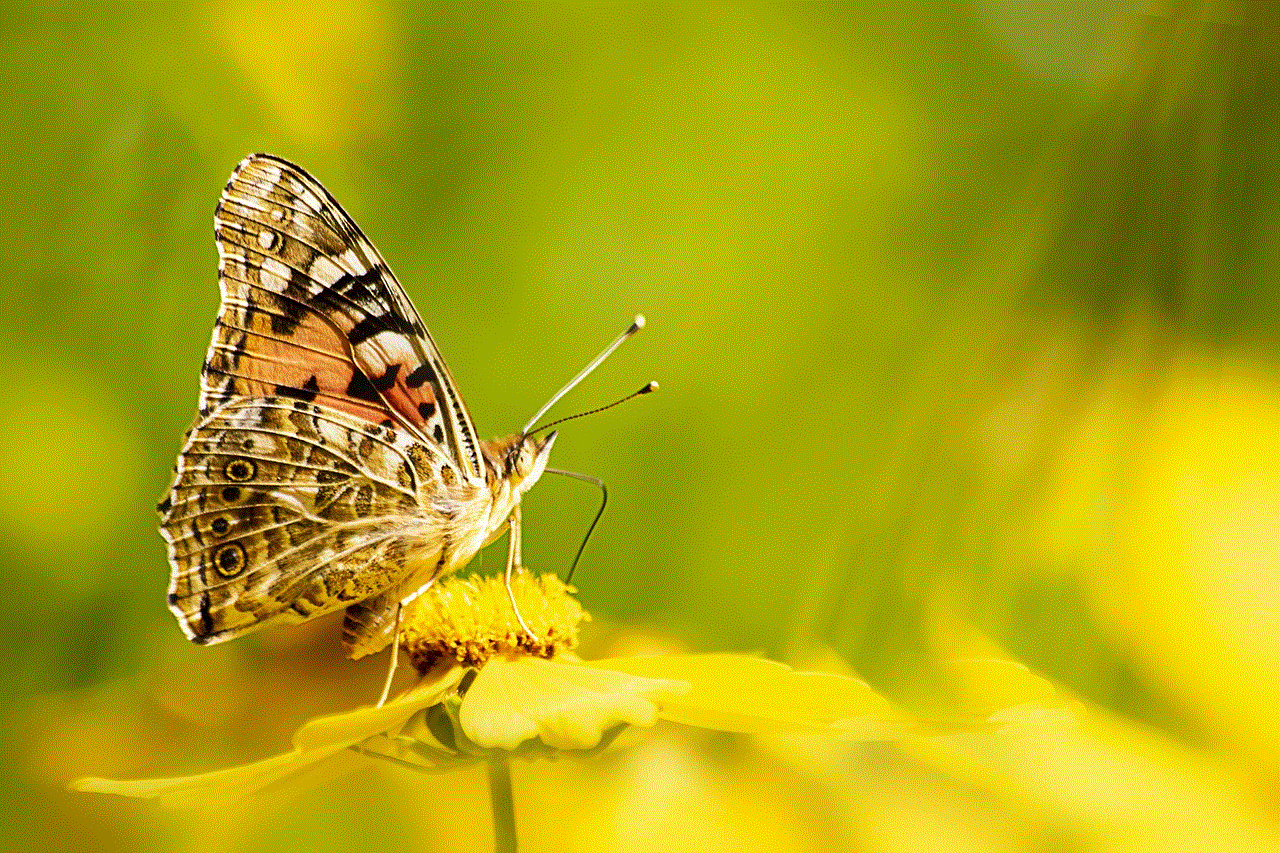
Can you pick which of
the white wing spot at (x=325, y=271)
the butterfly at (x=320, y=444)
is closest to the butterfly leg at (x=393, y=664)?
the butterfly at (x=320, y=444)

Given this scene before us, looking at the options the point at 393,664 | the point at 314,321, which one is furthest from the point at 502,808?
the point at 314,321

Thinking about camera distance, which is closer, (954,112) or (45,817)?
(45,817)

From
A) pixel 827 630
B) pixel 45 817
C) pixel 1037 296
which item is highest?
pixel 1037 296

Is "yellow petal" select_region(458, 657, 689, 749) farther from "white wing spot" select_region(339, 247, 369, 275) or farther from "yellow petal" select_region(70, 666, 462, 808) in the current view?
"white wing spot" select_region(339, 247, 369, 275)

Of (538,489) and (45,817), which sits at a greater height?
(538,489)

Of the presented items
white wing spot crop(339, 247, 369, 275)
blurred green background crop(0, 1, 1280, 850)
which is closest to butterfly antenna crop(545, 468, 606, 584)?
blurred green background crop(0, 1, 1280, 850)

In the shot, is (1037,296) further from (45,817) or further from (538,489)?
(45,817)

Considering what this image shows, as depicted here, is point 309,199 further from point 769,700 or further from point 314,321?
point 769,700

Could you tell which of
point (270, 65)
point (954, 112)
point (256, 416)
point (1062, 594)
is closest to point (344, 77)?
point (270, 65)
